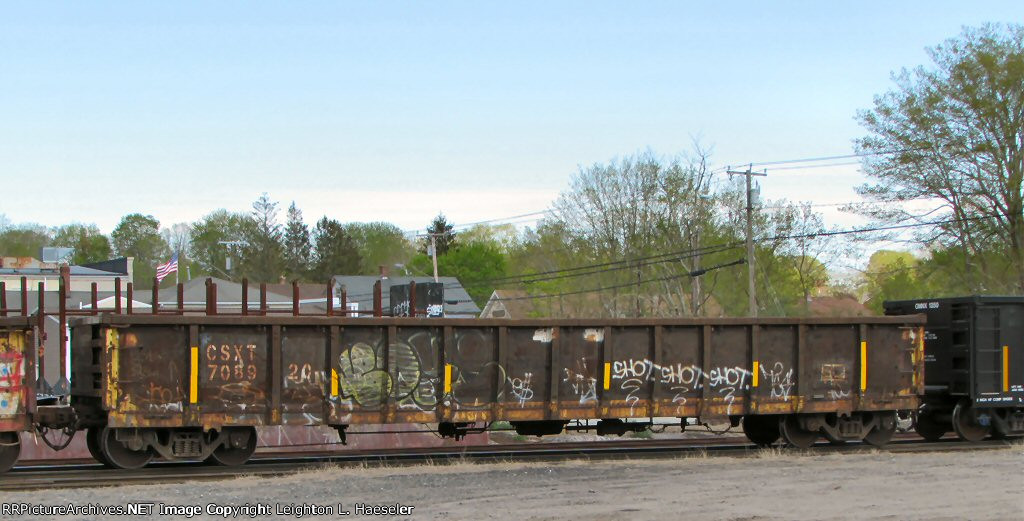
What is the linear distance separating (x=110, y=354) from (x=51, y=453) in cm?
812

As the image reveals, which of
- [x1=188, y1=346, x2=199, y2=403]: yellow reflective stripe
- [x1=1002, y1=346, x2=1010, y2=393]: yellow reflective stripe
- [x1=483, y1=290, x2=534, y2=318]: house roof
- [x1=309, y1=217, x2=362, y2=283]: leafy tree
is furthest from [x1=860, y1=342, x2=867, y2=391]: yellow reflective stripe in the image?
[x1=309, y1=217, x2=362, y2=283]: leafy tree

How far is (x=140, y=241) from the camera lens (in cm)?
11169

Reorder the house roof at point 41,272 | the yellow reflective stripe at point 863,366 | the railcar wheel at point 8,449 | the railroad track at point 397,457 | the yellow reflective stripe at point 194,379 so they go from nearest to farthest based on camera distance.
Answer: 1. the railroad track at point 397,457
2. the railcar wheel at point 8,449
3. the yellow reflective stripe at point 194,379
4. the yellow reflective stripe at point 863,366
5. the house roof at point 41,272

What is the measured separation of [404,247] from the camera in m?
116

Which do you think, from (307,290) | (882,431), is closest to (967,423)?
(882,431)

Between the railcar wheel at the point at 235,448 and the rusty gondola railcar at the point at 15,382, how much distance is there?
2.49 m

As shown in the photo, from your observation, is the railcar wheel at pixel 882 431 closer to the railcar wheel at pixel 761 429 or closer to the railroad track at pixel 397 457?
the railroad track at pixel 397 457

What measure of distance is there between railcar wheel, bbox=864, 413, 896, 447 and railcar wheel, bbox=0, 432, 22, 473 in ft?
42.4

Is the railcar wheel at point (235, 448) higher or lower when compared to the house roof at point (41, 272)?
lower

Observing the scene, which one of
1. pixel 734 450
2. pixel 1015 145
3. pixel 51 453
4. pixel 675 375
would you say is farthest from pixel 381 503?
pixel 1015 145

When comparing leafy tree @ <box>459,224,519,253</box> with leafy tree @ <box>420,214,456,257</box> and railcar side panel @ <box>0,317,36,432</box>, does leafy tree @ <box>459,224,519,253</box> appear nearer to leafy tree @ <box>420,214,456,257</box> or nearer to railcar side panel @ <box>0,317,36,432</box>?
leafy tree @ <box>420,214,456,257</box>

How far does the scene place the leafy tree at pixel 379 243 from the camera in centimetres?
11169

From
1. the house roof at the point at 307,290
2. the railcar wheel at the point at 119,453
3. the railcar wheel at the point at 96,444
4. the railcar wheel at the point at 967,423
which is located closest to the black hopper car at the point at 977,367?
the railcar wheel at the point at 967,423

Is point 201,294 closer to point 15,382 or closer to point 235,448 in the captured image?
point 235,448
